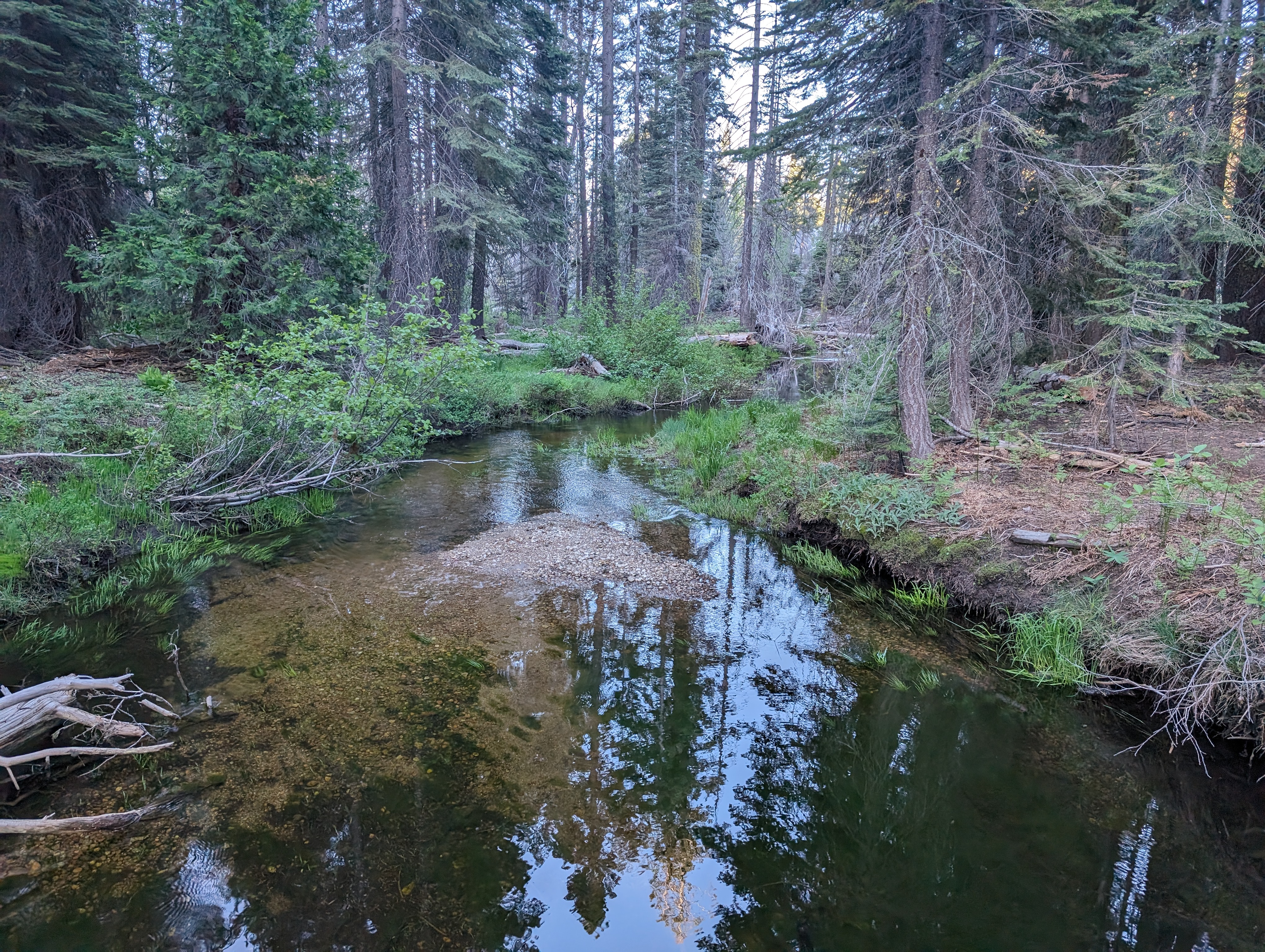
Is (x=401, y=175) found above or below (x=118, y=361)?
above

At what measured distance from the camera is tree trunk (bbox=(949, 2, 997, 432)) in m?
7.31

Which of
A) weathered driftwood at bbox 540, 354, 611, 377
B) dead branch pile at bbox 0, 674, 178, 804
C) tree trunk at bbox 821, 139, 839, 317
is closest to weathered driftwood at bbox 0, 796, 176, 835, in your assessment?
dead branch pile at bbox 0, 674, 178, 804

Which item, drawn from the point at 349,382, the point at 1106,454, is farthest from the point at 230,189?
the point at 1106,454

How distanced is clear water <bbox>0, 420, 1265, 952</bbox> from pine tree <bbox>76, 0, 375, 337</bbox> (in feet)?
20.0

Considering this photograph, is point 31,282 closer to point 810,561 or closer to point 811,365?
point 810,561

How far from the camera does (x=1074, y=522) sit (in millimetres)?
5852

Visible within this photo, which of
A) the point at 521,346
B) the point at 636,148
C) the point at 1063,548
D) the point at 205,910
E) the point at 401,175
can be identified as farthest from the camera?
the point at 636,148

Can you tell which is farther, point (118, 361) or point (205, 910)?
point (118, 361)

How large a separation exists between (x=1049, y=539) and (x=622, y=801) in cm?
439

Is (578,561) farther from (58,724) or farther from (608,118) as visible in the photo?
(608,118)

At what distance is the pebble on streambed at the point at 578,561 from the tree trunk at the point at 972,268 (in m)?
4.29

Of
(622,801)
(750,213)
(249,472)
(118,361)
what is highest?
(750,213)

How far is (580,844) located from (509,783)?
2.11 feet

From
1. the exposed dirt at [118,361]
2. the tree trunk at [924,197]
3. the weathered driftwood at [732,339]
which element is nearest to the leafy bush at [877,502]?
the tree trunk at [924,197]
